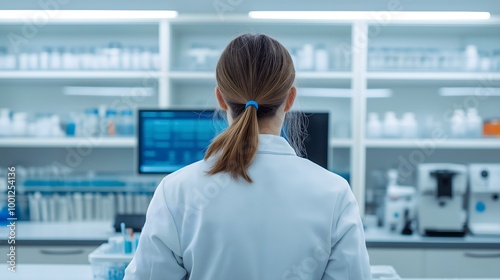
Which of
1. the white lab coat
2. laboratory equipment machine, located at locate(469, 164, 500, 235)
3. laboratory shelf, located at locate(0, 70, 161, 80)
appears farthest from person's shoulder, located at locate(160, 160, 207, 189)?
laboratory equipment machine, located at locate(469, 164, 500, 235)

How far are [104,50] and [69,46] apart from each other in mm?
510

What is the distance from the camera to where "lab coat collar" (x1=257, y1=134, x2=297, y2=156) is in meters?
0.93

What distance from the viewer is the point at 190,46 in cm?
315

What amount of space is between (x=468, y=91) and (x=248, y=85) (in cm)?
267

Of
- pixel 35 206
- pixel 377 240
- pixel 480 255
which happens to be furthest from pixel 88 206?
pixel 480 255

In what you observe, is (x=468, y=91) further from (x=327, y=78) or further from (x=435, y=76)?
(x=327, y=78)

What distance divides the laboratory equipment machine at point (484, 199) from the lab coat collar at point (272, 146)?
203cm

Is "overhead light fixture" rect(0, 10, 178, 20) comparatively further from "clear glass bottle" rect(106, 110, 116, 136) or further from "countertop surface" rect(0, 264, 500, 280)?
"countertop surface" rect(0, 264, 500, 280)

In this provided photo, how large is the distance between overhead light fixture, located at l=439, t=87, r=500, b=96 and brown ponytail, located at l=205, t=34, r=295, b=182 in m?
2.55

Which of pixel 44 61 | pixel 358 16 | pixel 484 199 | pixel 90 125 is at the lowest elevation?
pixel 484 199

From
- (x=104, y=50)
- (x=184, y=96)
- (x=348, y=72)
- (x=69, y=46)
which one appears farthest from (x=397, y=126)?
(x=69, y=46)

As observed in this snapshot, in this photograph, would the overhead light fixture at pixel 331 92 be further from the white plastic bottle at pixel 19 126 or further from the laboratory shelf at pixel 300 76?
the white plastic bottle at pixel 19 126

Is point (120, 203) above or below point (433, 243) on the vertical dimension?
above

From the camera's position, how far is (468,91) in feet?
10.2
